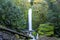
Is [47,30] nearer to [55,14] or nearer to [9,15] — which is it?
[55,14]

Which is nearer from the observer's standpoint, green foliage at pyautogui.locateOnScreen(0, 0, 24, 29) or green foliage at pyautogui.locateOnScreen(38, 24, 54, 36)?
green foliage at pyautogui.locateOnScreen(0, 0, 24, 29)

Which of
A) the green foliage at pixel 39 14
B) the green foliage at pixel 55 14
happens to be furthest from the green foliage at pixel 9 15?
the green foliage at pixel 39 14

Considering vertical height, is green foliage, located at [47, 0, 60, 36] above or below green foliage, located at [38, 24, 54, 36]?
above

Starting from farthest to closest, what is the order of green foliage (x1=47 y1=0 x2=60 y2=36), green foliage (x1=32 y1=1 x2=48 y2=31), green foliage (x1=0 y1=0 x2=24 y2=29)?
green foliage (x1=32 y1=1 x2=48 y2=31)
green foliage (x1=47 y1=0 x2=60 y2=36)
green foliage (x1=0 y1=0 x2=24 y2=29)

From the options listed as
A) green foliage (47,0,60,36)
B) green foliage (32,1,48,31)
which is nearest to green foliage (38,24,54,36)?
green foliage (47,0,60,36)

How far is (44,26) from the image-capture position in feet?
44.0

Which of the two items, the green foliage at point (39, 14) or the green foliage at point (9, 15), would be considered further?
the green foliage at point (39, 14)

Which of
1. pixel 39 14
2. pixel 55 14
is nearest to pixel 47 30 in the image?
pixel 55 14

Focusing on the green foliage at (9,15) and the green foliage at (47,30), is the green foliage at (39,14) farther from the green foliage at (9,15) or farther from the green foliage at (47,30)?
the green foliage at (9,15)

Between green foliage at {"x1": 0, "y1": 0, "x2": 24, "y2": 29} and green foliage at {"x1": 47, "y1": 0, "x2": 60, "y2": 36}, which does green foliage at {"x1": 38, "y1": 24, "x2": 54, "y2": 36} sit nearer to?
green foliage at {"x1": 47, "y1": 0, "x2": 60, "y2": 36}

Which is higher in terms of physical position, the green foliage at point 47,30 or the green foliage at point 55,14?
the green foliage at point 55,14

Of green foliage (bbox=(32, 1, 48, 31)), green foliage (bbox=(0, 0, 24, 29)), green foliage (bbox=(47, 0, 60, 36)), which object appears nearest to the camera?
green foliage (bbox=(0, 0, 24, 29))

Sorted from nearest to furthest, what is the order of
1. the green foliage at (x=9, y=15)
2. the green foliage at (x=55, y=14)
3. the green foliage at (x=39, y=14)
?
the green foliage at (x=9, y=15) → the green foliage at (x=55, y=14) → the green foliage at (x=39, y=14)

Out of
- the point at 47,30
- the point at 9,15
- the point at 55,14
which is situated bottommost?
the point at 47,30
